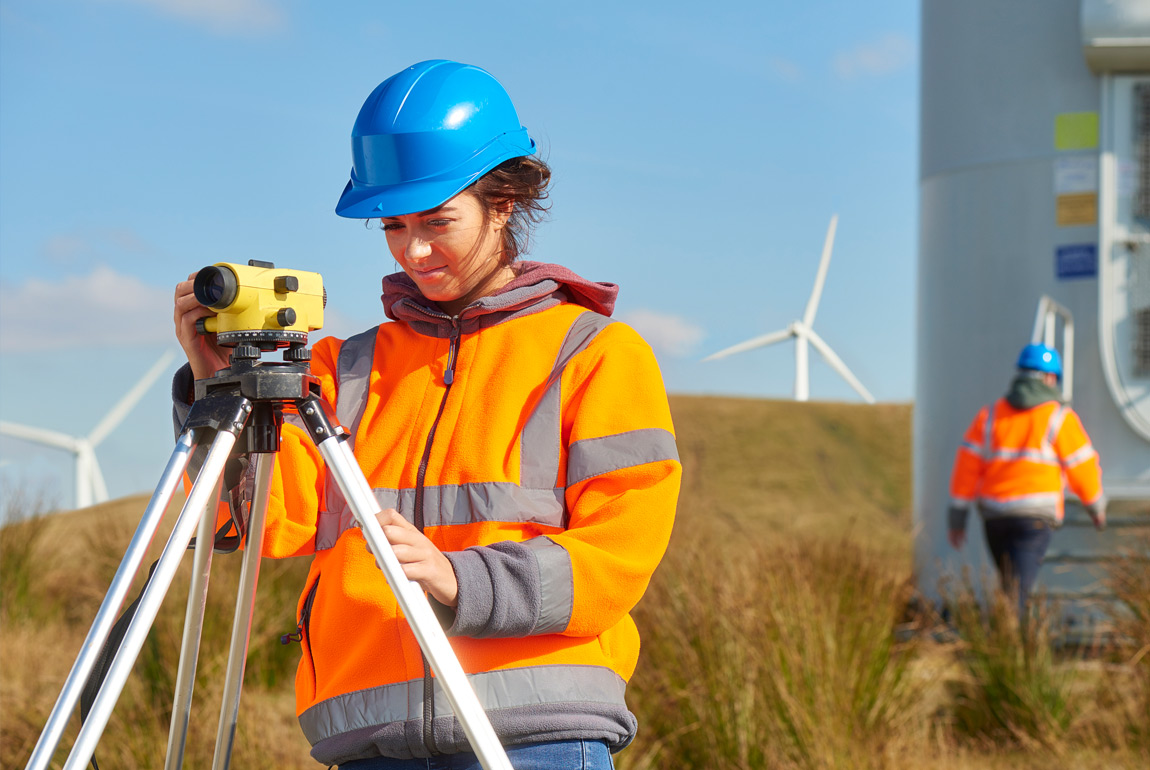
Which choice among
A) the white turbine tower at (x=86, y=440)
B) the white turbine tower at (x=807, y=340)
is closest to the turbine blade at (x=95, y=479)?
the white turbine tower at (x=86, y=440)

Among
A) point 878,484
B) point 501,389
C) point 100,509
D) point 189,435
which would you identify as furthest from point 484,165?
point 878,484

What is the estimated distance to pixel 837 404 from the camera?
49.2m

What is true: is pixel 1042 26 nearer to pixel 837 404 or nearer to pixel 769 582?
pixel 769 582

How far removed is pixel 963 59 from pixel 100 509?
6686mm

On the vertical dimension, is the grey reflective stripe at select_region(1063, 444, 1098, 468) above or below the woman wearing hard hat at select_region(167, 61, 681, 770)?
below

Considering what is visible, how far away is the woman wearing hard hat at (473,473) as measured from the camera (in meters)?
1.44

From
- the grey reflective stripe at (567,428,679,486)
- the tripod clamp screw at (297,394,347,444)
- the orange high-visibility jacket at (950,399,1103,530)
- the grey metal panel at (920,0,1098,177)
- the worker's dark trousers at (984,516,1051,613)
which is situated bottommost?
the worker's dark trousers at (984,516,1051,613)

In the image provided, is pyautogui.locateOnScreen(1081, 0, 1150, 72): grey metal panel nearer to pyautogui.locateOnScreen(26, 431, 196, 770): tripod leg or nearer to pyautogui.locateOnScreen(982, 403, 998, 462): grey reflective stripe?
pyautogui.locateOnScreen(982, 403, 998, 462): grey reflective stripe

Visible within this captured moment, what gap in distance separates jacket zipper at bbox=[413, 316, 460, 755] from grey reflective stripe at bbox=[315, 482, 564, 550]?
11mm

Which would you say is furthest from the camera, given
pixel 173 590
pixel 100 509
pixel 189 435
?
pixel 100 509

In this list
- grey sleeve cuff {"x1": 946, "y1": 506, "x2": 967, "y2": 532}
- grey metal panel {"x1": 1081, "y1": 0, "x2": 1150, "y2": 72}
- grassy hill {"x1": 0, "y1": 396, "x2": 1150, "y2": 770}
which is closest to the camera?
grassy hill {"x1": 0, "y1": 396, "x2": 1150, "y2": 770}

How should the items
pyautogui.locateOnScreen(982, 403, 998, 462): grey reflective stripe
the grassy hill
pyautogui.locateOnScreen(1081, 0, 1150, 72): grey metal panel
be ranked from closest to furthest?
the grassy hill, pyautogui.locateOnScreen(1081, 0, 1150, 72): grey metal panel, pyautogui.locateOnScreen(982, 403, 998, 462): grey reflective stripe

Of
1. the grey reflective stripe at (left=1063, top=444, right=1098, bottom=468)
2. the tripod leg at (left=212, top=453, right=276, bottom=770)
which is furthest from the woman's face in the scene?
the grey reflective stripe at (left=1063, top=444, right=1098, bottom=468)

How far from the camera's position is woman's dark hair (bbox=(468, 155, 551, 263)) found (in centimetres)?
166
